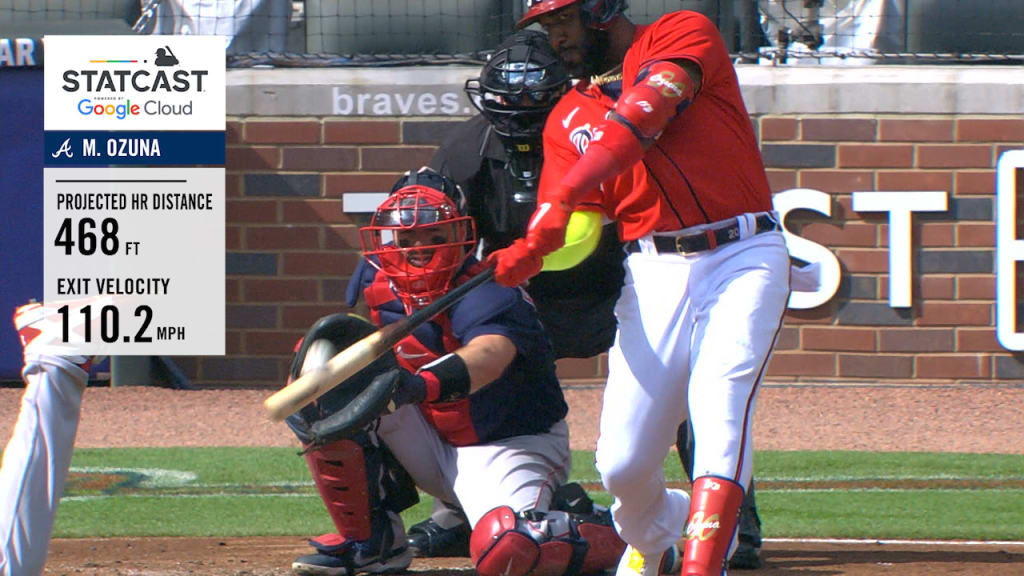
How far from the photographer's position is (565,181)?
145 inches

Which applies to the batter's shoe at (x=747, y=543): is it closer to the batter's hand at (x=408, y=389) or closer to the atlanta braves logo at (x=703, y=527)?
the atlanta braves logo at (x=703, y=527)

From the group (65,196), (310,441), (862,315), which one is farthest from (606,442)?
(65,196)

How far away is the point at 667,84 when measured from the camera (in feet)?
12.1

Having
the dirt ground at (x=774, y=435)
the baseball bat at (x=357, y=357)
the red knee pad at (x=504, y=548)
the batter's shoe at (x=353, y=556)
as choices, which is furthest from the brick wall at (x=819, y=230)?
the baseball bat at (x=357, y=357)

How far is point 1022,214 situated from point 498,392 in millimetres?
5184

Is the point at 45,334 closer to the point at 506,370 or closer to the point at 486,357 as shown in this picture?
the point at 486,357

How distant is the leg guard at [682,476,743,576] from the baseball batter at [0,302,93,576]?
1505mm

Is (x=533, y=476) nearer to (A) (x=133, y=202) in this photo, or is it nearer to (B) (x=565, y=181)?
(B) (x=565, y=181)

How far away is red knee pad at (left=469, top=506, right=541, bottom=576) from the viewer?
4.11 metres

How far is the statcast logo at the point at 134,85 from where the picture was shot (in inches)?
351

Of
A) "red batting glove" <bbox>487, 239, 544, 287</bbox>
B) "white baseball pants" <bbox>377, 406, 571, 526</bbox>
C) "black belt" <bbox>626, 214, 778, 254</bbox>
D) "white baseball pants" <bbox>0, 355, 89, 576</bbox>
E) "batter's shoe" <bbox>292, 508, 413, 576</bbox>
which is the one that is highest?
"black belt" <bbox>626, 214, 778, 254</bbox>

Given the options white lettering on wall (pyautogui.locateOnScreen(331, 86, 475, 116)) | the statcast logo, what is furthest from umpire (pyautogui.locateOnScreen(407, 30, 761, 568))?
the statcast logo

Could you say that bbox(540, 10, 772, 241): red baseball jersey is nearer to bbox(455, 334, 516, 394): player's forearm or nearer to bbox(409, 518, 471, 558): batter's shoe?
bbox(455, 334, 516, 394): player's forearm

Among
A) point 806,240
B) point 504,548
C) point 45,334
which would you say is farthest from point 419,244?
point 806,240
